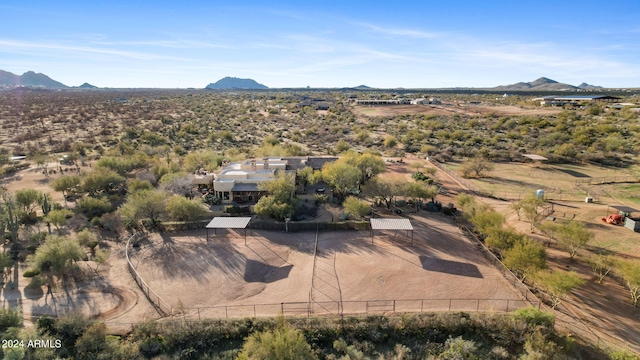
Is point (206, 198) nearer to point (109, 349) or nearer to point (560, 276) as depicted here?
point (109, 349)

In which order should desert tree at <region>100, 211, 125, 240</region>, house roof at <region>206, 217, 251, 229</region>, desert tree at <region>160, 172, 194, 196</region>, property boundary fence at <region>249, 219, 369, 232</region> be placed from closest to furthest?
1. house roof at <region>206, 217, 251, 229</region>
2. property boundary fence at <region>249, 219, 369, 232</region>
3. desert tree at <region>100, 211, 125, 240</region>
4. desert tree at <region>160, 172, 194, 196</region>

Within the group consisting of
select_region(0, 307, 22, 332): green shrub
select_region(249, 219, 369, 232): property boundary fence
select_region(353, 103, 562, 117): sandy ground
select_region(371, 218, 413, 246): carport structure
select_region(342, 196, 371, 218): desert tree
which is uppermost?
select_region(353, 103, 562, 117): sandy ground

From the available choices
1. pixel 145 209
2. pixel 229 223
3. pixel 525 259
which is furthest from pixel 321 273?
pixel 145 209

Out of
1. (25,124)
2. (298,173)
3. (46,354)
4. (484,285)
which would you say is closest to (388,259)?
(484,285)

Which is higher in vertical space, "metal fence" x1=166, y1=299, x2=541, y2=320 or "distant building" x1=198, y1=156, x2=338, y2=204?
"distant building" x1=198, y1=156, x2=338, y2=204

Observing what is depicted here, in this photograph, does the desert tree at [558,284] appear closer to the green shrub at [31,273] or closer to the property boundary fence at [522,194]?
the property boundary fence at [522,194]

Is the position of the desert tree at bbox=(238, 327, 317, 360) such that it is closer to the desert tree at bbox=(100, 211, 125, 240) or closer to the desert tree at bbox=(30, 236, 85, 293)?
the desert tree at bbox=(30, 236, 85, 293)

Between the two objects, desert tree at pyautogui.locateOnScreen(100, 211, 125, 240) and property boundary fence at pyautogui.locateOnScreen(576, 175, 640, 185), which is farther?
property boundary fence at pyautogui.locateOnScreen(576, 175, 640, 185)

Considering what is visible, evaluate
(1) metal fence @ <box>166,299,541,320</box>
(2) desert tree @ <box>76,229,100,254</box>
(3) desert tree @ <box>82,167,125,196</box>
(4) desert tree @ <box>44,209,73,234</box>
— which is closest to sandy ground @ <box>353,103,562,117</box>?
(3) desert tree @ <box>82,167,125,196</box>
